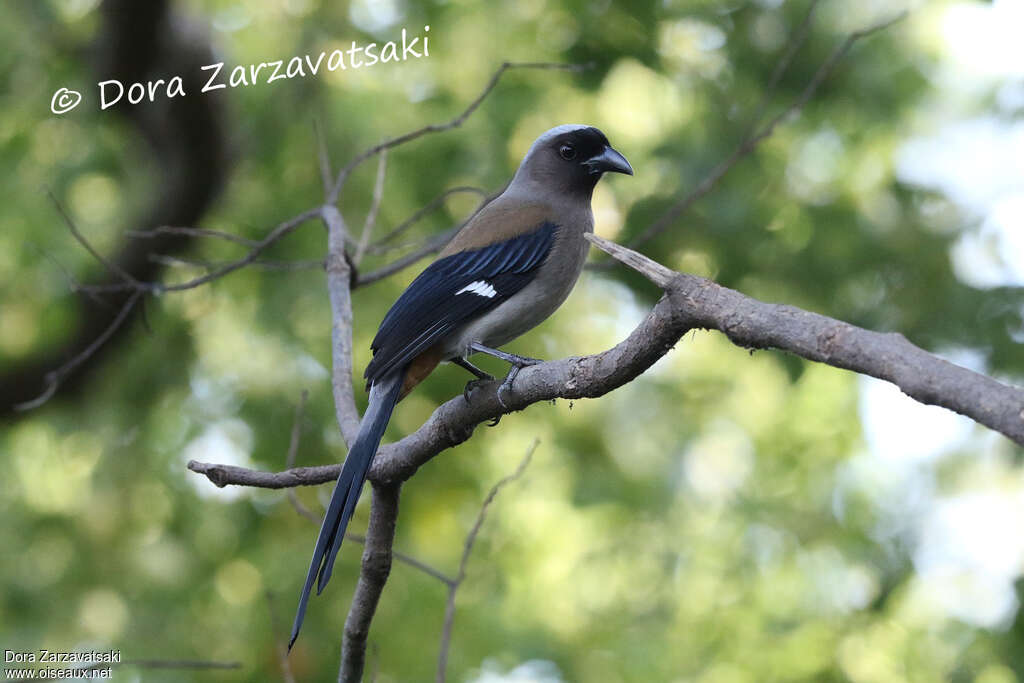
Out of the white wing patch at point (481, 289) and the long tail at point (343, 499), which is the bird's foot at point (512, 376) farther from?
the white wing patch at point (481, 289)

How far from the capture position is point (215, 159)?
7.64 metres

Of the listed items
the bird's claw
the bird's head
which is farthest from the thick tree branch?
the bird's head

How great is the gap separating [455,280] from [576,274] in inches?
19.1

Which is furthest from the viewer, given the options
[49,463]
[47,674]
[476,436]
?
[49,463]

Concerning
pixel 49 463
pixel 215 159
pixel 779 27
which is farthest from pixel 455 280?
pixel 49 463

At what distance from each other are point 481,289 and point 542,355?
320 cm

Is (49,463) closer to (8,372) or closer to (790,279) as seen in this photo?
(8,372)

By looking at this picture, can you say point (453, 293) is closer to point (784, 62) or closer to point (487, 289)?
point (487, 289)

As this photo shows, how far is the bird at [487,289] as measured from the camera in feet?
10.7

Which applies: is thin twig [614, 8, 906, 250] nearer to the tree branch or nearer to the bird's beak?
the bird's beak

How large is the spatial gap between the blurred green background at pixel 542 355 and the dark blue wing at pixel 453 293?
7.66 feet

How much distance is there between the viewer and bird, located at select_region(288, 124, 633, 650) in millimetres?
3264

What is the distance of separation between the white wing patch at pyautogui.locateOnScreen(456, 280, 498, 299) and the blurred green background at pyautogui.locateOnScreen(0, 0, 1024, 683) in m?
2.52

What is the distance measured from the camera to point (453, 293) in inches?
152
